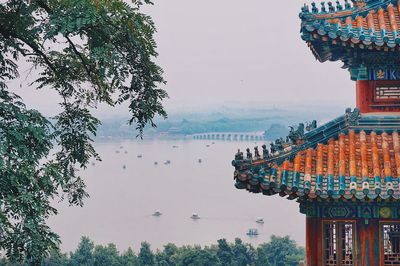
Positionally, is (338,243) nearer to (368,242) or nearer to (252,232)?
(368,242)

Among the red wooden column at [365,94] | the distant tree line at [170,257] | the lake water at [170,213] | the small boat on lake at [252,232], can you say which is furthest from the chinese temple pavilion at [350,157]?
the small boat on lake at [252,232]

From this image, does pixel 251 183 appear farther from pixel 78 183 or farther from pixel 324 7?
pixel 78 183

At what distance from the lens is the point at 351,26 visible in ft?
31.8

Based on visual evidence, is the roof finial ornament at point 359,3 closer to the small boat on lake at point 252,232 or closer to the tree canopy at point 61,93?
the tree canopy at point 61,93

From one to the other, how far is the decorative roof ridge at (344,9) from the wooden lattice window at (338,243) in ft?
9.25

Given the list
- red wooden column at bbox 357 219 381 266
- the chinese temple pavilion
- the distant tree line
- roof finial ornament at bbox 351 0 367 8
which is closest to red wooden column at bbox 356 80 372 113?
the chinese temple pavilion

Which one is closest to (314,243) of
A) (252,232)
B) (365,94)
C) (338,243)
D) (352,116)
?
(338,243)

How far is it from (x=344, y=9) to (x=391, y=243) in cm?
331

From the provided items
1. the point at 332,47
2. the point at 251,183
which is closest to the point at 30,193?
the point at 251,183

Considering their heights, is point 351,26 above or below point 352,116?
above

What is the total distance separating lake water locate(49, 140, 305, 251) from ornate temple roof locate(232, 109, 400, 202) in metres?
72.0

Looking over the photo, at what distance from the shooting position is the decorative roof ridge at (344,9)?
950cm

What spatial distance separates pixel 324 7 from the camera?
388 inches

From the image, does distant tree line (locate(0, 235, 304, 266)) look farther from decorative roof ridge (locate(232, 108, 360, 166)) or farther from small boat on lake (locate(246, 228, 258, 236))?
decorative roof ridge (locate(232, 108, 360, 166))
